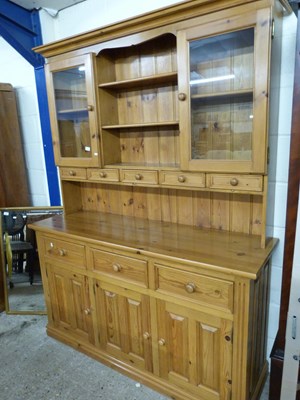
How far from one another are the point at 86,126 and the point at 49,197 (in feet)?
3.17

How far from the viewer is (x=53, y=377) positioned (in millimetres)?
1876

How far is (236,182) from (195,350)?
2.88 feet

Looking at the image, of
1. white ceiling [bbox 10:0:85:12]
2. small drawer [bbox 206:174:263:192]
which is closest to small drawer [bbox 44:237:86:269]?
small drawer [bbox 206:174:263:192]

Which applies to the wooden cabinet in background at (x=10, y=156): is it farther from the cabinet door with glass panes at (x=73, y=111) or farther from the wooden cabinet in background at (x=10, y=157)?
the cabinet door with glass panes at (x=73, y=111)

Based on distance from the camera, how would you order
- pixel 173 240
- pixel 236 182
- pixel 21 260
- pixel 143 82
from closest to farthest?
pixel 236 182, pixel 173 240, pixel 143 82, pixel 21 260

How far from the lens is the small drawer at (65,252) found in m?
1.86

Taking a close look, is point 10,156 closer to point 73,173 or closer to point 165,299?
point 73,173

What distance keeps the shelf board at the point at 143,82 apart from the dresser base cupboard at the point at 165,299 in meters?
0.86

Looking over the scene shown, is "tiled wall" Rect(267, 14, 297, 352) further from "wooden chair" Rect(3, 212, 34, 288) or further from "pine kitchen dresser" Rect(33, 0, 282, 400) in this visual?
"wooden chair" Rect(3, 212, 34, 288)

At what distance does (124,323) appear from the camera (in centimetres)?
178

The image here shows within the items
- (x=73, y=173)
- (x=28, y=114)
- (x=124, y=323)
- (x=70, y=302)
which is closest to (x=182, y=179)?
(x=73, y=173)

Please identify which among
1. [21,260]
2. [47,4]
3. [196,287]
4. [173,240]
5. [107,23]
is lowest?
[21,260]

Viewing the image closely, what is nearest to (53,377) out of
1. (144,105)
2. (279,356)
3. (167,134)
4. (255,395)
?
(255,395)

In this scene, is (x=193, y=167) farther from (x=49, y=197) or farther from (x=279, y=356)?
(x=49, y=197)
